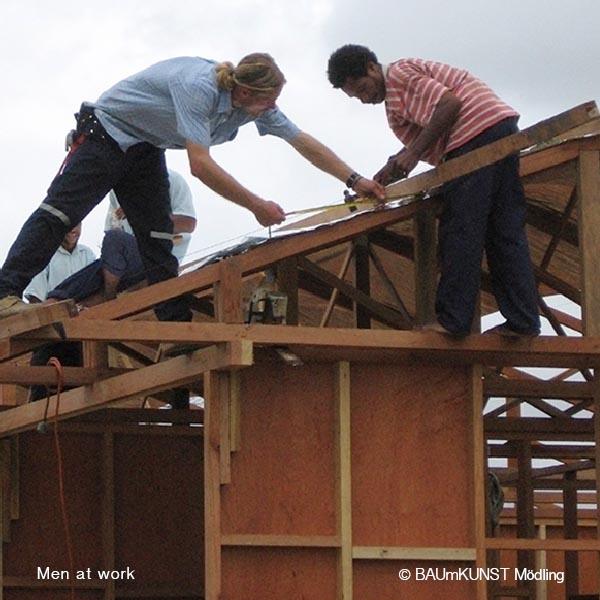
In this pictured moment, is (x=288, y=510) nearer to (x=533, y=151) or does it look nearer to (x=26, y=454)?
(x=533, y=151)

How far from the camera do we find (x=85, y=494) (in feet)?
41.4

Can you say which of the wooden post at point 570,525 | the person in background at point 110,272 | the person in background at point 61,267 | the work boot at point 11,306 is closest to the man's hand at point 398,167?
the person in background at point 110,272

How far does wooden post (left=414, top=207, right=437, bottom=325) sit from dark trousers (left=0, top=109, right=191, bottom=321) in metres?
1.41

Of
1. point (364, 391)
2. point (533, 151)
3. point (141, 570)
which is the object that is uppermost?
point (533, 151)

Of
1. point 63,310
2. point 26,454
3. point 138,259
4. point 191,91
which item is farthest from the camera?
point 26,454

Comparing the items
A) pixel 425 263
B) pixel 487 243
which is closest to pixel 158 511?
pixel 425 263

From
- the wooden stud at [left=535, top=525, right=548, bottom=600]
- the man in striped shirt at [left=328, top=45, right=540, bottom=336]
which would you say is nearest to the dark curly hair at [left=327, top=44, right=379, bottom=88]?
the man in striped shirt at [left=328, top=45, right=540, bottom=336]

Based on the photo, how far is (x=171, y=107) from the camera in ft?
30.8

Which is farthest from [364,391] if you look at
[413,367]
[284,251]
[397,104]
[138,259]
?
[138,259]

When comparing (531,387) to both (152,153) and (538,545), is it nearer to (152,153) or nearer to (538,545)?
(538,545)

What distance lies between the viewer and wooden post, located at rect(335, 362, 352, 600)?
9539 mm

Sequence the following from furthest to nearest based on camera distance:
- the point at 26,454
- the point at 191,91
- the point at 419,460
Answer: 1. the point at 26,454
2. the point at 419,460
3. the point at 191,91

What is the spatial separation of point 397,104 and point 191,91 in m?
1.23

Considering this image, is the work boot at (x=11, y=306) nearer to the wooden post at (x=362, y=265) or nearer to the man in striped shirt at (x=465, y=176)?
the man in striped shirt at (x=465, y=176)
